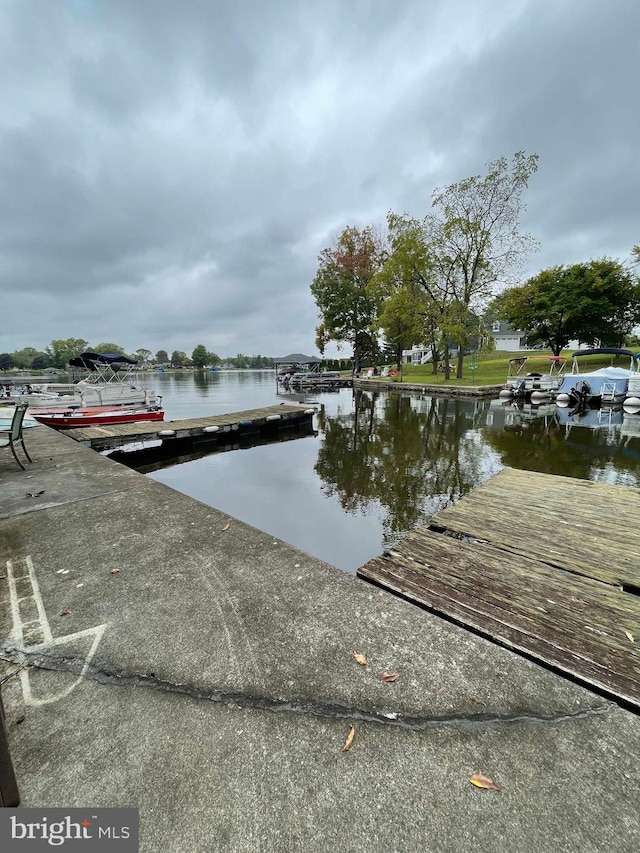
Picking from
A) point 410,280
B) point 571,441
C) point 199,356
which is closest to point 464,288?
point 410,280

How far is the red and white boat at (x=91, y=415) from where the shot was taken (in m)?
11.3

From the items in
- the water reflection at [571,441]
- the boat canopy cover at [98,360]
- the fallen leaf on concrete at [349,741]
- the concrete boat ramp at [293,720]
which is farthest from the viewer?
the boat canopy cover at [98,360]

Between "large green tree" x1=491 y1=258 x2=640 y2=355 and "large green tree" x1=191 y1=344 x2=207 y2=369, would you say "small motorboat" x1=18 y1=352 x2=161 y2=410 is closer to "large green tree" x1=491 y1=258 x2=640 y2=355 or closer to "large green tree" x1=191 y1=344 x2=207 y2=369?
"large green tree" x1=491 y1=258 x2=640 y2=355

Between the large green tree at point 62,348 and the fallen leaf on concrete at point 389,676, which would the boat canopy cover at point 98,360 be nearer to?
the fallen leaf on concrete at point 389,676

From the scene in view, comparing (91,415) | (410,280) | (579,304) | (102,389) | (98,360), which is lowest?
(91,415)

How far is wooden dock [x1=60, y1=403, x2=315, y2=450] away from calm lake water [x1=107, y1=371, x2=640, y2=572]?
0.70 metres

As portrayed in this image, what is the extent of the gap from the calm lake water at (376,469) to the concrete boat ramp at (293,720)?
2.46m

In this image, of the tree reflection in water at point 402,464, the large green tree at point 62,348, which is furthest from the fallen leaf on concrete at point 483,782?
the large green tree at point 62,348

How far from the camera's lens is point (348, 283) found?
137ft

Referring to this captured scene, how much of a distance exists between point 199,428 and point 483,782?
1075cm

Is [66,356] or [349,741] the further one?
[66,356]

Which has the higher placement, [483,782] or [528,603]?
[483,782]

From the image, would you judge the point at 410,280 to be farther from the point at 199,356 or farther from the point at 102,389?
the point at 199,356

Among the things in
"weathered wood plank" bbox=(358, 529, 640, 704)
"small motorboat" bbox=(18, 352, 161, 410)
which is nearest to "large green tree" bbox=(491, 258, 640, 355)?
"small motorboat" bbox=(18, 352, 161, 410)
